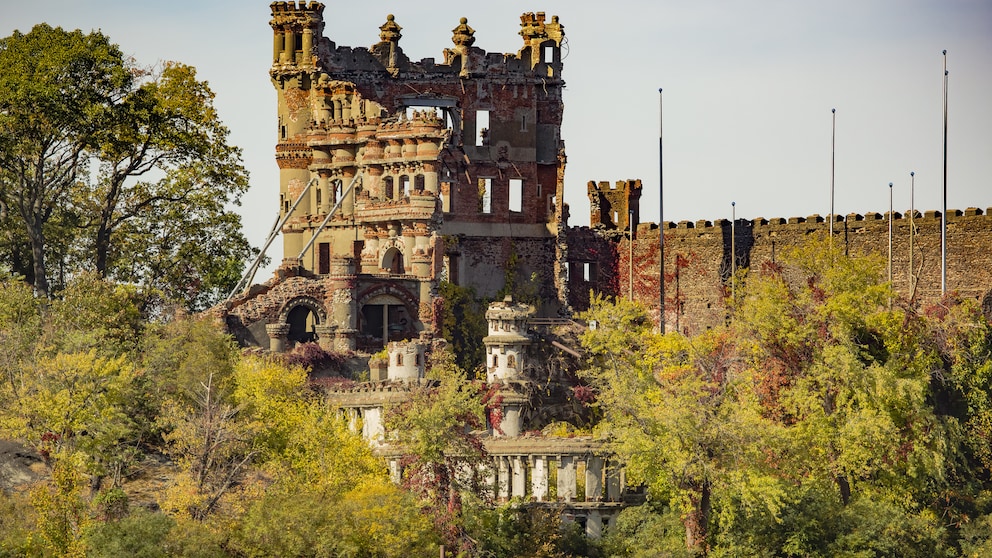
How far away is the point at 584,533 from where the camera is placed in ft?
217

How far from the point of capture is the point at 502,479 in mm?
67062

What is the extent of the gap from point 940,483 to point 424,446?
1599 centimetres

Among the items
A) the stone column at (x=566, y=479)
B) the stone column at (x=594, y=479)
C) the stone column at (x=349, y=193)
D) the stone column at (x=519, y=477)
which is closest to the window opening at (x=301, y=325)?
the stone column at (x=349, y=193)

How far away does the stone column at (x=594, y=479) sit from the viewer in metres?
66.8

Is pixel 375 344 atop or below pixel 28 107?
below

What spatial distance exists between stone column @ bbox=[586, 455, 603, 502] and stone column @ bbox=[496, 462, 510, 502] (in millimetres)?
2325

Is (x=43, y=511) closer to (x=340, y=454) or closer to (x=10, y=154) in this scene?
(x=340, y=454)

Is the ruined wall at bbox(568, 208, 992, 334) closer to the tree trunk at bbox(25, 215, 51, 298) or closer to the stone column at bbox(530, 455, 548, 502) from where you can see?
the stone column at bbox(530, 455, 548, 502)

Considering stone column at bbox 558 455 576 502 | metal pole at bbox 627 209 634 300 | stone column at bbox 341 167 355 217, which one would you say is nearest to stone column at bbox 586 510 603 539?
stone column at bbox 558 455 576 502

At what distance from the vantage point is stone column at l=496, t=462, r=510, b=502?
66.5 m

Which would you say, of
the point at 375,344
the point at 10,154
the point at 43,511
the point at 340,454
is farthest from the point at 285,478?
the point at 10,154

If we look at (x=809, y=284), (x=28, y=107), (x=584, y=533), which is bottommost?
(x=584, y=533)

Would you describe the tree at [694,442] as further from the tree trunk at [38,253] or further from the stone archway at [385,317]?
the tree trunk at [38,253]

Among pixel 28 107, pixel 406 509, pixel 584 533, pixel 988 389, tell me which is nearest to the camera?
pixel 406 509
